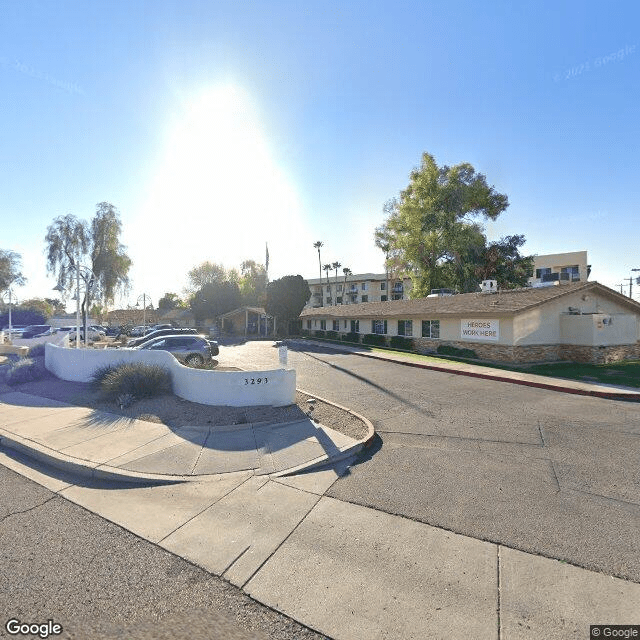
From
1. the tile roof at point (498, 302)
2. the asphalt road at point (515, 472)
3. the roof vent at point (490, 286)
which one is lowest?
the asphalt road at point (515, 472)

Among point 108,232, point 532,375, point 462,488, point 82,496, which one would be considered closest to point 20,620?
point 82,496

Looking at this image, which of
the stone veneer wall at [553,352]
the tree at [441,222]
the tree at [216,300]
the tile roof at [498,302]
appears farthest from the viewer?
the tree at [216,300]

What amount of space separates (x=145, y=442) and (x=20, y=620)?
160 inches

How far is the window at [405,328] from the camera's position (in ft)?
85.2

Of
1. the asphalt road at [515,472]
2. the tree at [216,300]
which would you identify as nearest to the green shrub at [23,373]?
the asphalt road at [515,472]

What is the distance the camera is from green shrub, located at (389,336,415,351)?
1001 inches

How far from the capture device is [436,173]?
37.7 metres

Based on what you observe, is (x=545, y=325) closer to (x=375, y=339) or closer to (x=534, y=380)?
(x=534, y=380)

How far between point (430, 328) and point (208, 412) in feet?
60.2

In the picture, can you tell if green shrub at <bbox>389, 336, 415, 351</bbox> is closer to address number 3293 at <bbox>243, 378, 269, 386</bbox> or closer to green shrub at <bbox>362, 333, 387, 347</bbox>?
green shrub at <bbox>362, 333, 387, 347</bbox>

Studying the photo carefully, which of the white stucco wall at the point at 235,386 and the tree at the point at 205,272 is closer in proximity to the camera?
the white stucco wall at the point at 235,386

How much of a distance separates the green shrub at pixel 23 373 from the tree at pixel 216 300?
39.5 metres

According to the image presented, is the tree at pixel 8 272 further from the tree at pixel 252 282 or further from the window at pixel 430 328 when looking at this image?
the window at pixel 430 328

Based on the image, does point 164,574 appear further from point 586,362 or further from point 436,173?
point 436,173
